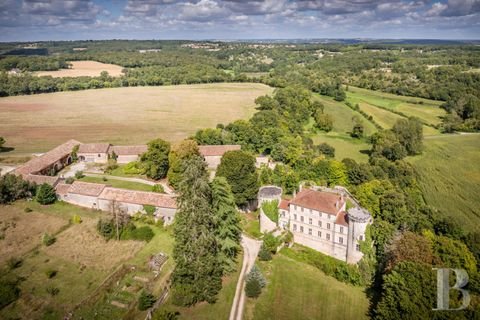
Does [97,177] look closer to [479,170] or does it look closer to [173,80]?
[479,170]

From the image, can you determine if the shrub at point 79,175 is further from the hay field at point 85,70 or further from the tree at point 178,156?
the hay field at point 85,70

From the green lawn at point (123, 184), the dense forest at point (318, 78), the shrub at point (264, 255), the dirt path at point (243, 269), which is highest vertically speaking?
the dense forest at point (318, 78)

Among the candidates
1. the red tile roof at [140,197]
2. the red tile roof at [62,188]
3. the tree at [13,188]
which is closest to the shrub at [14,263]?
the red tile roof at [140,197]

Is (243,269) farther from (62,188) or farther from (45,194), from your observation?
(62,188)

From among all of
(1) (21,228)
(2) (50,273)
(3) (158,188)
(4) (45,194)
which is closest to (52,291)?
(2) (50,273)

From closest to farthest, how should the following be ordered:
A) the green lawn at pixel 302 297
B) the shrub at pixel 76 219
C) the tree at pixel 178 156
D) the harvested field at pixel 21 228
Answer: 1. the green lawn at pixel 302 297
2. the harvested field at pixel 21 228
3. the shrub at pixel 76 219
4. the tree at pixel 178 156

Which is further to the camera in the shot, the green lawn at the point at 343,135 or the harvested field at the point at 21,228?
the green lawn at the point at 343,135

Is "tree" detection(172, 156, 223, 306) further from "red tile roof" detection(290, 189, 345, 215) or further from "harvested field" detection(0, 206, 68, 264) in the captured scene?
"harvested field" detection(0, 206, 68, 264)
